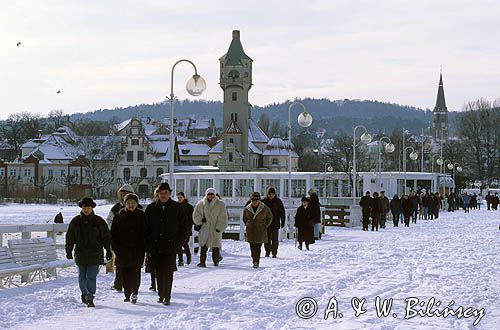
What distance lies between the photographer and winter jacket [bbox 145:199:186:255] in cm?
1156

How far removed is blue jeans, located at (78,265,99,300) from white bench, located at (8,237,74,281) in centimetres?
261

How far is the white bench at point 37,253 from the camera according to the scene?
45.5ft

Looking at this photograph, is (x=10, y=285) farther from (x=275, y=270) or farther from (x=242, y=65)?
(x=242, y=65)

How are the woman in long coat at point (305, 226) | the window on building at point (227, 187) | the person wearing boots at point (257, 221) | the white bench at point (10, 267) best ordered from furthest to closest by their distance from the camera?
the window on building at point (227, 187)
the woman in long coat at point (305, 226)
the person wearing boots at point (257, 221)
the white bench at point (10, 267)

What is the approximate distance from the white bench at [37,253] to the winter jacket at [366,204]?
65.4ft

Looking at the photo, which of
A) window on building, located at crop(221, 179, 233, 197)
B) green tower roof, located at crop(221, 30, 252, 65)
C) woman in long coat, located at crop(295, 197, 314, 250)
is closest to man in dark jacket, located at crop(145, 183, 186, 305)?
woman in long coat, located at crop(295, 197, 314, 250)

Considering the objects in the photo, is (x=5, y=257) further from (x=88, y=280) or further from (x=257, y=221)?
(x=257, y=221)

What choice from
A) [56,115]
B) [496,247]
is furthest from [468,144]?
[496,247]

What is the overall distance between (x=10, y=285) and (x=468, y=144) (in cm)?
9049

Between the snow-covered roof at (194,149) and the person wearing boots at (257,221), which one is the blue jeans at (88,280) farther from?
the snow-covered roof at (194,149)

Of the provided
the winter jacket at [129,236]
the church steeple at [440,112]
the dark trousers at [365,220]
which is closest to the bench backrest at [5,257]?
the winter jacket at [129,236]

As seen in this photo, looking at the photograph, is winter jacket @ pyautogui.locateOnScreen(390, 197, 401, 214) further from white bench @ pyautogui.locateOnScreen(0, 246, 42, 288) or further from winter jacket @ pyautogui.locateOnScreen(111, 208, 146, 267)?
winter jacket @ pyautogui.locateOnScreen(111, 208, 146, 267)

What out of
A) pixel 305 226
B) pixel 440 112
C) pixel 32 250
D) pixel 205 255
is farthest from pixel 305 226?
pixel 440 112

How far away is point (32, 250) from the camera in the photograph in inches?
563
